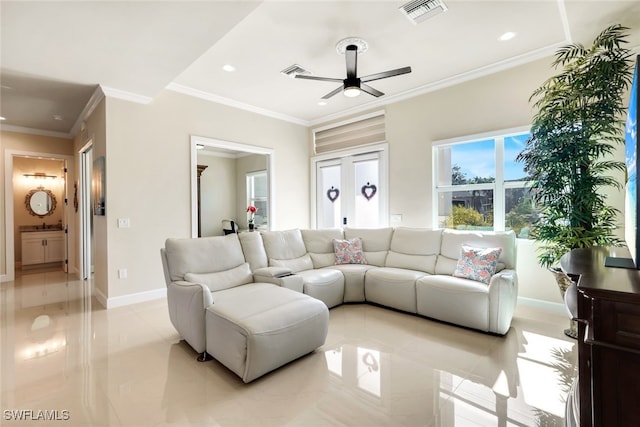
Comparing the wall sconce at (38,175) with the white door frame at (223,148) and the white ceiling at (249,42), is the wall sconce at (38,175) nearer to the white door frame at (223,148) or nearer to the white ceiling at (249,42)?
the white ceiling at (249,42)

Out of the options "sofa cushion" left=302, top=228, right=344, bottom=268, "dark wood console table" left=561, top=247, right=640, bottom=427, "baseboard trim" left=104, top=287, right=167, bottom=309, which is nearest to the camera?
"dark wood console table" left=561, top=247, right=640, bottom=427

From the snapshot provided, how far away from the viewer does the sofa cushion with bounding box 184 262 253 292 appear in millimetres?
2818

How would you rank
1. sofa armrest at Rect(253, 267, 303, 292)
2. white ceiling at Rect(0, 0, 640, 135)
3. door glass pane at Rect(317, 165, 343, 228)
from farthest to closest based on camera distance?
1. door glass pane at Rect(317, 165, 343, 228)
2. sofa armrest at Rect(253, 267, 303, 292)
3. white ceiling at Rect(0, 0, 640, 135)

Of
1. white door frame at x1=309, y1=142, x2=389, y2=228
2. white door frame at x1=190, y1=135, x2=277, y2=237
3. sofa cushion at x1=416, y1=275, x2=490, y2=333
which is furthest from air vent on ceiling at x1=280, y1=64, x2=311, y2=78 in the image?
sofa cushion at x1=416, y1=275, x2=490, y2=333

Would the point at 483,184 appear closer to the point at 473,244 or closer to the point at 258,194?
the point at 473,244

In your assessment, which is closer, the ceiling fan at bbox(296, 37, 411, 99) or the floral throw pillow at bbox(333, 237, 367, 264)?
the ceiling fan at bbox(296, 37, 411, 99)

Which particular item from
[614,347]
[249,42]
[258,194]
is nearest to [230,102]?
[249,42]

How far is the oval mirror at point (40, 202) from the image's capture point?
655 centimetres

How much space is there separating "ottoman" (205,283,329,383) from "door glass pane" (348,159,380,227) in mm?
3060

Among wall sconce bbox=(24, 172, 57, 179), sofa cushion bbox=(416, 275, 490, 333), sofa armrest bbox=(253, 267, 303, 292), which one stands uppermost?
wall sconce bbox=(24, 172, 57, 179)

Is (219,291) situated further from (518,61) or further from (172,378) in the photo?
(518,61)

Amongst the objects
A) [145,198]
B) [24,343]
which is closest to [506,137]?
[145,198]

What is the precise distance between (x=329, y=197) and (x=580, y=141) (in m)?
4.06

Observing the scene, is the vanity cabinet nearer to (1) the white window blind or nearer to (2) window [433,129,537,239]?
(1) the white window blind
